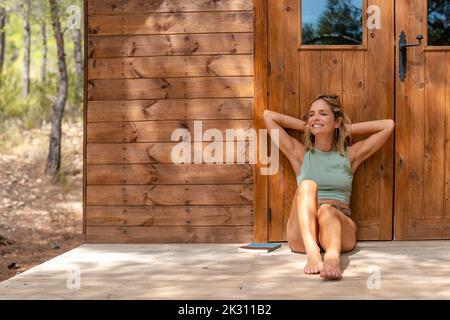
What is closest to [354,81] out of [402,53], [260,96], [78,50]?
[402,53]

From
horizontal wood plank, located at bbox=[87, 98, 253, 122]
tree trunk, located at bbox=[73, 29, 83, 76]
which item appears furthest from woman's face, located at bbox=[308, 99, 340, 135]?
tree trunk, located at bbox=[73, 29, 83, 76]

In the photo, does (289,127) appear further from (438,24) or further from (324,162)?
(438,24)

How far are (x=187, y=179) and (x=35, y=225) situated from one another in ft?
14.6

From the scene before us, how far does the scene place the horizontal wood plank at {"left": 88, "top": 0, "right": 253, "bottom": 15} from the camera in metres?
4.96

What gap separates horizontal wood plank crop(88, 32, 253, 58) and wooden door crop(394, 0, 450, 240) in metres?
1.25

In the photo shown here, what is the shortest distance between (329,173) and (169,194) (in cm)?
129

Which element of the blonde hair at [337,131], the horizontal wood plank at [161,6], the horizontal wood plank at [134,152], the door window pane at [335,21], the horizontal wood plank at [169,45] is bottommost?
the horizontal wood plank at [134,152]

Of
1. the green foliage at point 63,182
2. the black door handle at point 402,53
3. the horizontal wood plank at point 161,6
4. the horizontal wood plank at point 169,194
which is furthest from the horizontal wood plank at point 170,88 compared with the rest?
the green foliage at point 63,182

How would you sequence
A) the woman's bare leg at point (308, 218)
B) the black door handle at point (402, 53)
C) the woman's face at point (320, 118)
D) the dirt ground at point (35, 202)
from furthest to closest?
the dirt ground at point (35, 202), the black door handle at point (402, 53), the woman's face at point (320, 118), the woman's bare leg at point (308, 218)

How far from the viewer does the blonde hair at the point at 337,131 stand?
15.2 ft

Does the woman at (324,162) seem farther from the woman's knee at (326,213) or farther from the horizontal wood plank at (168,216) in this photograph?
the horizontal wood plank at (168,216)

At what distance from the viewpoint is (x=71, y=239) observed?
820 cm

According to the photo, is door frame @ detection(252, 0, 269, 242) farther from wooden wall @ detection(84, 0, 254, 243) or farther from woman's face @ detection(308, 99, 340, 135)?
woman's face @ detection(308, 99, 340, 135)
